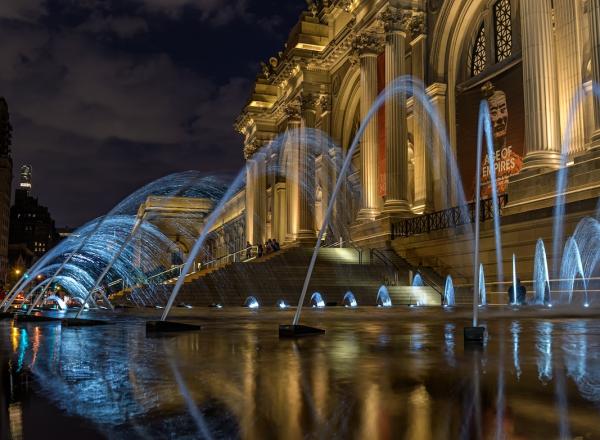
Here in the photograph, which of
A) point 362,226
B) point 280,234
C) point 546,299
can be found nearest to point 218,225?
point 280,234

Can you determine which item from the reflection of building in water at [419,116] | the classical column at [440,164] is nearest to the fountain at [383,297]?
the reflection of building in water at [419,116]

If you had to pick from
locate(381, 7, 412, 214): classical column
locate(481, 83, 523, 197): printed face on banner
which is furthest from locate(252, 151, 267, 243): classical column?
locate(481, 83, 523, 197): printed face on banner

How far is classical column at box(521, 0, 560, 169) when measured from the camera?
2117cm

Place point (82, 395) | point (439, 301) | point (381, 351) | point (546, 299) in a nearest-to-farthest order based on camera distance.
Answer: point (82, 395) → point (381, 351) → point (546, 299) → point (439, 301)

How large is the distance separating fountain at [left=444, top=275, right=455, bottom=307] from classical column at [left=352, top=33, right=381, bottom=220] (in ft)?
34.3

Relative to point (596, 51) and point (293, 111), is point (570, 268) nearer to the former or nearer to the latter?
point (596, 51)

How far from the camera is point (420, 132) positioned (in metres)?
33.2

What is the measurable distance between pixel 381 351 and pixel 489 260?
16283mm

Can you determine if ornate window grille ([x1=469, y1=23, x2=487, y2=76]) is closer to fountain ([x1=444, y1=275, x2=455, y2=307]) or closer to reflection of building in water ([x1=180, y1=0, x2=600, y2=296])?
reflection of building in water ([x1=180, y1=0, x2=600, y2=296])

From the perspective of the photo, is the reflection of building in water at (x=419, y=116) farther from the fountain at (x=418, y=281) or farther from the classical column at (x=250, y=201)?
the fountain at (x=418, y=281)

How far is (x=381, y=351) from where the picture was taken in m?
6.72

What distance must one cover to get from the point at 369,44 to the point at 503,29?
8.11 m

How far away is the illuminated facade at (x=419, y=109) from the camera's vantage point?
21.1 meters

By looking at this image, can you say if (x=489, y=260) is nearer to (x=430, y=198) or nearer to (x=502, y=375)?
(x=430, y=198)
